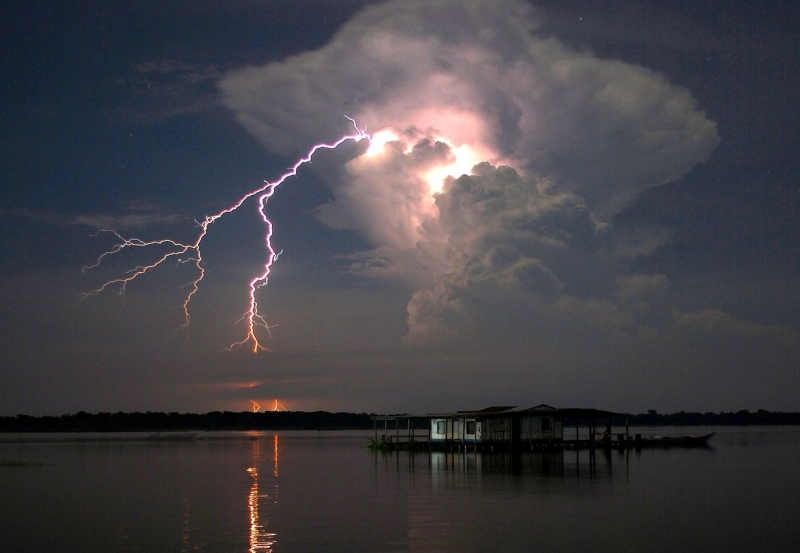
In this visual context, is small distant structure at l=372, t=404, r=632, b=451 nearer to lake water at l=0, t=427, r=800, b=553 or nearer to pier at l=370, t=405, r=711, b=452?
pier at l=370, t=405, r=711, b=452

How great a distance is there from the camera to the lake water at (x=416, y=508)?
2421cm

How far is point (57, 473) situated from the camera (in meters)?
55.3

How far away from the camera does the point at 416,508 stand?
31.4m

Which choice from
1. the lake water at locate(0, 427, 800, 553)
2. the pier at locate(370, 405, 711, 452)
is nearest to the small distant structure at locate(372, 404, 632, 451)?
the pier at locate(370, 405, 711, 452)

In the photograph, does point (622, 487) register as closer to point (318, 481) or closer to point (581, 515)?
point (581, 515)

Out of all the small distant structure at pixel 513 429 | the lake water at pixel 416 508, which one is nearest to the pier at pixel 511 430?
the small distant structure at pixel 513 429

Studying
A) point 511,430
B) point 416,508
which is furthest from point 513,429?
point 416,508

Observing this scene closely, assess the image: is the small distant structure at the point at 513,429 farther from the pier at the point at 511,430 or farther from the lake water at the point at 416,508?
the lake water at the point at 416,508

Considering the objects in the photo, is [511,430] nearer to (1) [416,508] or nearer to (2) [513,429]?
(2) [513,429]

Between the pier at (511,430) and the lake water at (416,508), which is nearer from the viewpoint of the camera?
the lake water at (416,508)

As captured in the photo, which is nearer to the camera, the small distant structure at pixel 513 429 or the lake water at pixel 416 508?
the lake water at pixel 416 508

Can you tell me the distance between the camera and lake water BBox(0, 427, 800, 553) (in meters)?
24.2

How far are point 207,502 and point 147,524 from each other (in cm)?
664

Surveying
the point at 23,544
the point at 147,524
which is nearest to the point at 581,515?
the point at 147,524
